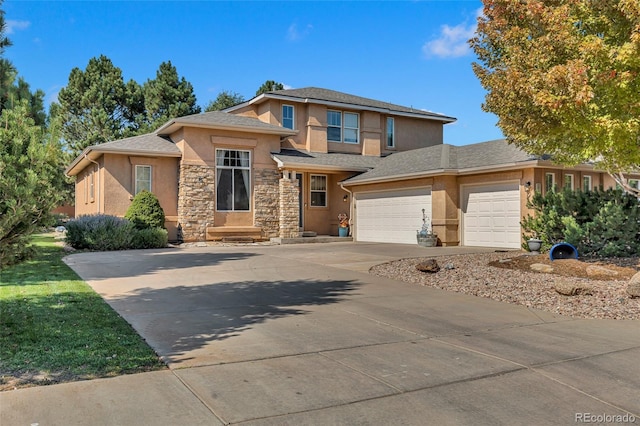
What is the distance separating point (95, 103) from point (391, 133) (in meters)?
24.5

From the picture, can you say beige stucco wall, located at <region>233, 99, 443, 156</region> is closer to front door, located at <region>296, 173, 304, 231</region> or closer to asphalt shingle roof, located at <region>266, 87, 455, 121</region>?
asphalt shingle roof, located at <region>266, 87, 455, 121</region>

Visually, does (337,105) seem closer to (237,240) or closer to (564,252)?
(237,240)

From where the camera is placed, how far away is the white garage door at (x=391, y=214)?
20.1 meters

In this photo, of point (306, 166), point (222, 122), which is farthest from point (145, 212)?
point (306, 166)

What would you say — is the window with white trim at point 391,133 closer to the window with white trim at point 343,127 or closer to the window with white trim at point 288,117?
the window with white trim at point 343,127

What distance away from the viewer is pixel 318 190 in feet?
78.9

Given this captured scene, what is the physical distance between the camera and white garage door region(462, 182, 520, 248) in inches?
669

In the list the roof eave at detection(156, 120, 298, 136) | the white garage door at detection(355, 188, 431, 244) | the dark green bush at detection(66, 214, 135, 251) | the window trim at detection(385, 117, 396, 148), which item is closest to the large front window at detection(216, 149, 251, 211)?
the roof eave at detection(156, 120, 298, 136)

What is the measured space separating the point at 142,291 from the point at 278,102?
54.7 ft

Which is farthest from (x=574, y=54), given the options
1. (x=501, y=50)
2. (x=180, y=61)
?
(x=180, y=61)

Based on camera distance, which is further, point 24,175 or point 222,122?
point 222,122

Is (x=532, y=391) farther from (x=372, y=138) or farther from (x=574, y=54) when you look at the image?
(x=372, y=138)

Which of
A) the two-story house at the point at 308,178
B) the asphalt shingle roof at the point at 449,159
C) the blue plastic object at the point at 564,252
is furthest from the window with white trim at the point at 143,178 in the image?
the blue plastic object at the point at 564,252

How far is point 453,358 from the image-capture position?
5.14 m
